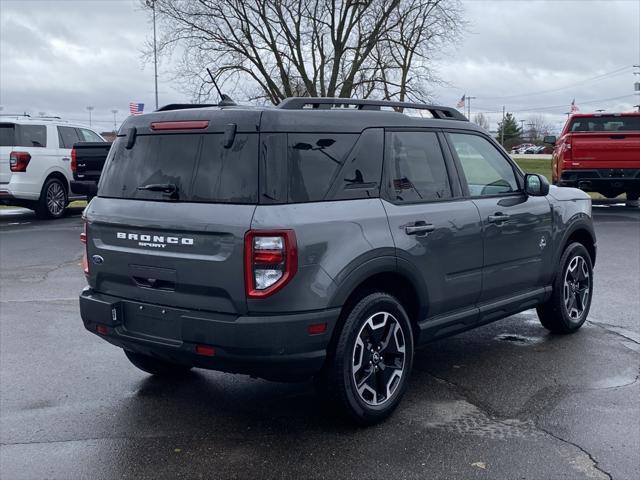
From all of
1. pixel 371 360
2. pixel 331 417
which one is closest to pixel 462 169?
pixel 371 360

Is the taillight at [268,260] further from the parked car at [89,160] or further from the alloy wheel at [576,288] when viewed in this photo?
the parked car at [89,160]

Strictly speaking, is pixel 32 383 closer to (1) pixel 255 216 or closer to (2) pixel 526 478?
(1) pixel 255 216

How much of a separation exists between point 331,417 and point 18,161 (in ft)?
40.4

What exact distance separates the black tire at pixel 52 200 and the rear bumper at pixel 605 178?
35.1 ft

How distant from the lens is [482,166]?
5691mm

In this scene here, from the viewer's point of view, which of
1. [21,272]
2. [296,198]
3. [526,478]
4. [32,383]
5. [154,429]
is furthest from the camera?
[21,272]

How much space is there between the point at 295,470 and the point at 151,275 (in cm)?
133

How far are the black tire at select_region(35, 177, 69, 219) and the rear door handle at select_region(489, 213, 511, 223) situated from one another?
12300 mm

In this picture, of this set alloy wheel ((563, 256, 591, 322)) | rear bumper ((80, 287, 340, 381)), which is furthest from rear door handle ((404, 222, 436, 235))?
alloy wheel ((563, 256, 591, 322))

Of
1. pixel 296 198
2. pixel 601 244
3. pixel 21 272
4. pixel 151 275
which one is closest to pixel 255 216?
pixel 296 198

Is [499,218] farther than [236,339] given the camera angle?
Yes

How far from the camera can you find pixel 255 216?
388 centimetres

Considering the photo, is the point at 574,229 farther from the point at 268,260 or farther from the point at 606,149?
the point at 606,149

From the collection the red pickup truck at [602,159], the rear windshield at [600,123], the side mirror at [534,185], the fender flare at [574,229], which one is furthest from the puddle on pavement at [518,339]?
the rear windshield at [600,123]
